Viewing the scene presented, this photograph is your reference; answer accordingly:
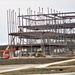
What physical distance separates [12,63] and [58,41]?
2846 cm

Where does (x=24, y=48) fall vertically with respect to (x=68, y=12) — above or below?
below

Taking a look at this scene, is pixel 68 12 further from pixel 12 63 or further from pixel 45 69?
pixel 45 69

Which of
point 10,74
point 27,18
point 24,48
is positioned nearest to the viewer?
point 10,74

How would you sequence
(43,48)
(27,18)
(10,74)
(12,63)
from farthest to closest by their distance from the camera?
(27,18)
(43,48)
(12,63)
(10,74)

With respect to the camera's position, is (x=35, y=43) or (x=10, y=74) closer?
(x=10, y=74)

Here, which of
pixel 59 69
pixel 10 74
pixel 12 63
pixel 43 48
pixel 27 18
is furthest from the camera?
pixel 27 18

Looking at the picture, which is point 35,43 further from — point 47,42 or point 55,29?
point 55,29

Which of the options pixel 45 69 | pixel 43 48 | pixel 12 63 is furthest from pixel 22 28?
pixel 45 69

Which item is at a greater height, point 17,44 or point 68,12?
point 68,12

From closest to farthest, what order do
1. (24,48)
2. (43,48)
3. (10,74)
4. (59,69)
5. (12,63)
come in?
(10,74) < (59,69) < (12,63) < (43,48) < (24,48)

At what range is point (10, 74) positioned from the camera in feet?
102

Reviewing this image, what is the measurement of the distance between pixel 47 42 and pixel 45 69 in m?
39.8

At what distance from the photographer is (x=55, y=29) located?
80.4m

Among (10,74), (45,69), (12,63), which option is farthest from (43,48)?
(10,74)
